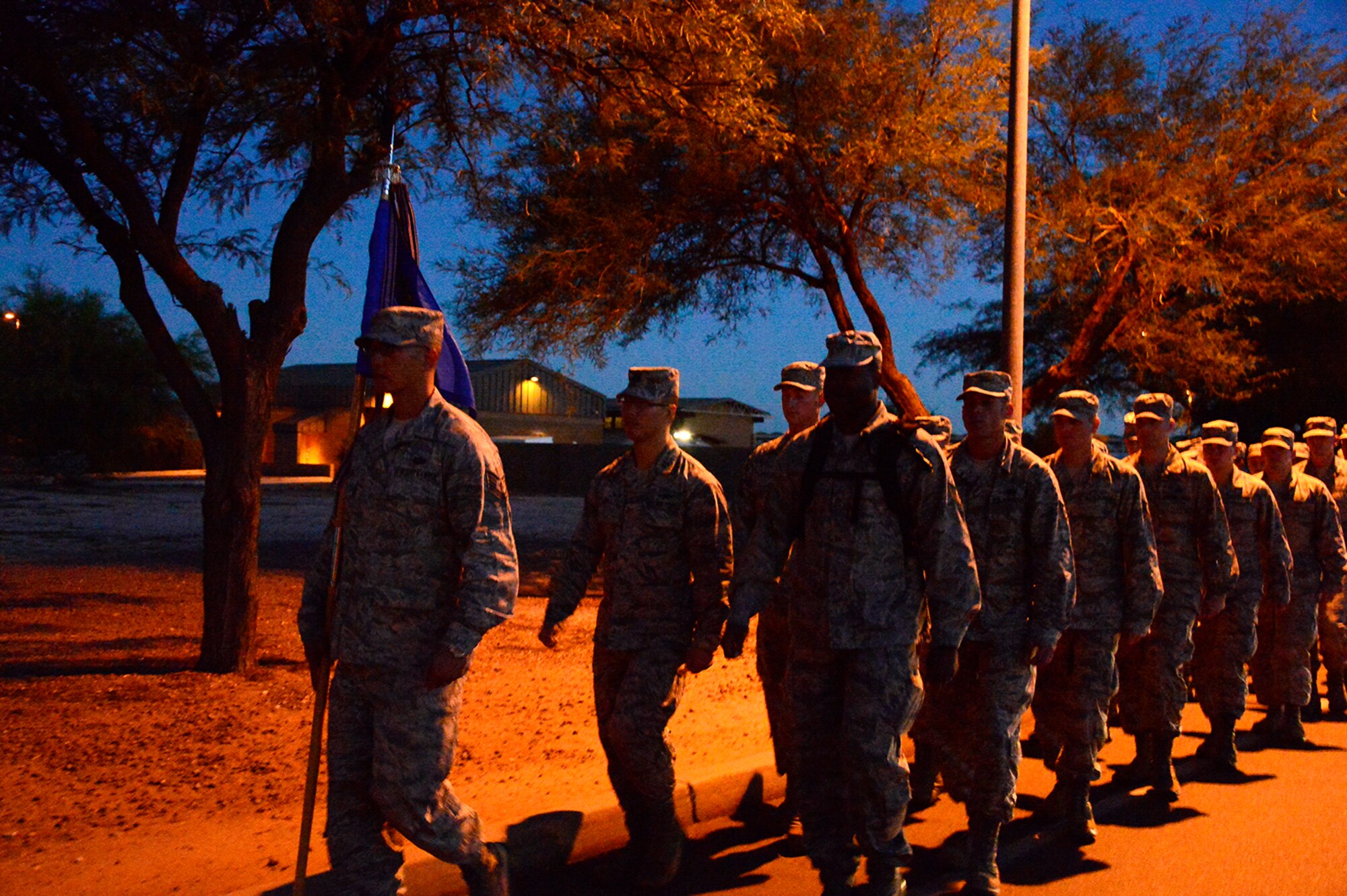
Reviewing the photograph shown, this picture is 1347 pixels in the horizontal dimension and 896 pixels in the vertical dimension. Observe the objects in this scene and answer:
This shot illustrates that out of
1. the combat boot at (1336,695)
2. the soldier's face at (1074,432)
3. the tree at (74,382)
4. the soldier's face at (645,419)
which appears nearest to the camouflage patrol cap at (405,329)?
the soldier's face at (645,419)

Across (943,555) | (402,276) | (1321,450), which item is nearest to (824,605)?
(943,555)

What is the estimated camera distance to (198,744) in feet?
21.7

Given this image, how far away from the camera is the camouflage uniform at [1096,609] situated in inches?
237

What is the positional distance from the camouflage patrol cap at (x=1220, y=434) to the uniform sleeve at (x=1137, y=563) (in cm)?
220

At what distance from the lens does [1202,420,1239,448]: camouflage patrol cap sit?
26.5ft

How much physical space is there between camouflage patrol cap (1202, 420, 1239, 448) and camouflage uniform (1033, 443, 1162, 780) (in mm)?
2142

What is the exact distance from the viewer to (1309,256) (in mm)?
16328

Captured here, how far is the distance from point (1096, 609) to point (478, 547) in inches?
143

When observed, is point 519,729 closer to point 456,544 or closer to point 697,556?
point 697,556

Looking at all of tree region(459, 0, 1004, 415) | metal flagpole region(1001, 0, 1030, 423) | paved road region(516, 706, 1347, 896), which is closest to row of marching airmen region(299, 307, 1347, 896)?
paved road region(516, 706, 1347, 896)

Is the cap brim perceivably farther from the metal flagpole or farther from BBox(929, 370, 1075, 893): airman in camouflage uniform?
the metal flagpole

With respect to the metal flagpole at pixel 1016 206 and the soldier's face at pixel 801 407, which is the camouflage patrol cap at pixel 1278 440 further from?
the soldier's face at pixel 801 407

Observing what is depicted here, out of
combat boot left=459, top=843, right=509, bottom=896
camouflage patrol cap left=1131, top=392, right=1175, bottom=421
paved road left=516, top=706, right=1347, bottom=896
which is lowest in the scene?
paved road left=516, top=706, right=1347, bottom=896

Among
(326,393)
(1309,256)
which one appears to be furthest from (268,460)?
(1309,256)
